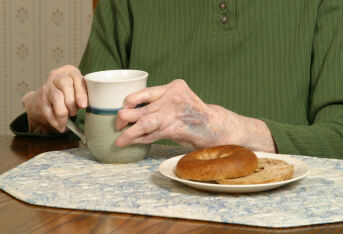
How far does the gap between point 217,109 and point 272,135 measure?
13cm

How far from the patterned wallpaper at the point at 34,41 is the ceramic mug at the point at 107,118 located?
7.93ft

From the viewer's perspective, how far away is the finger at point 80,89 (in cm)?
100

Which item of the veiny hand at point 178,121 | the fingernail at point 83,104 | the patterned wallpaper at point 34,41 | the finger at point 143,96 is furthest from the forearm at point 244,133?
the patterned wallpaper at point 34,41

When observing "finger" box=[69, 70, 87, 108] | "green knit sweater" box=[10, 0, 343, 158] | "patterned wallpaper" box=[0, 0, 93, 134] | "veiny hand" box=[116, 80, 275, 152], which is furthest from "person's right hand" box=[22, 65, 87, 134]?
"patterned wallpaper" box=[0, 0, 93, 134]

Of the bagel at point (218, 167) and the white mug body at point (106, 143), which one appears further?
the white mug body at point (106, 143)

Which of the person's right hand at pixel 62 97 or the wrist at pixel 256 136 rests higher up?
the person's right hand at pixel 62 97

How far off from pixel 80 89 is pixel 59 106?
2.4 inches

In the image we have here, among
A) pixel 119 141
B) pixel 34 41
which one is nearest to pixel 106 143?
pixel 119 141

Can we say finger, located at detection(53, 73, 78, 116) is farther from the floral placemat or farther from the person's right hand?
the floral placemat

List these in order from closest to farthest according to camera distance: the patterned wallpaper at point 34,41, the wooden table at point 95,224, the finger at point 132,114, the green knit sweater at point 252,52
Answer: the wooden table at point 95,224, the finger at point 132,114, the green knit sweater at point 252,52, the patterned wallpaper at point 34,41

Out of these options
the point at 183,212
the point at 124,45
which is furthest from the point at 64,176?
the point at 124,45

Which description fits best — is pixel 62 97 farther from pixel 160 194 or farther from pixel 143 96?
pixel 160 194

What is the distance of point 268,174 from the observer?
834mm

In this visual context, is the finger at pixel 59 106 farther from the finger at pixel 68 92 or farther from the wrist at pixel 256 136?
the wrist at pixel 256 136
